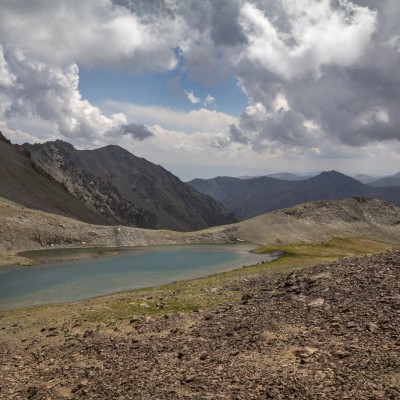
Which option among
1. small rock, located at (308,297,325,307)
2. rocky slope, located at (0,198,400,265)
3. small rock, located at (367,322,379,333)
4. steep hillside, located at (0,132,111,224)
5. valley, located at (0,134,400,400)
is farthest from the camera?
steep hillside, located at (0,132,111,224)

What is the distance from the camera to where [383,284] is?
90.3ft

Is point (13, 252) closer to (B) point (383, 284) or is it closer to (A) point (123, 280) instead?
(A) point (123, 280)

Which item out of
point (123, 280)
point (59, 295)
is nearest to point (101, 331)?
point (59, 295)

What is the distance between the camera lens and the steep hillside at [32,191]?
157625mm

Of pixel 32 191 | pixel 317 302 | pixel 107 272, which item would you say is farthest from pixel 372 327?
pixel 32 191

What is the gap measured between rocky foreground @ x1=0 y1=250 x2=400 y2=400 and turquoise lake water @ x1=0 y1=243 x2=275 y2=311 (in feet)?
76.2

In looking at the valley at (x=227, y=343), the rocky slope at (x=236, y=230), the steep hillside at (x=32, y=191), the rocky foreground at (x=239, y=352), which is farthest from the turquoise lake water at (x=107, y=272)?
the steep hillside at (x=32, y=191)

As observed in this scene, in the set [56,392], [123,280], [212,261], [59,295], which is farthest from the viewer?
[212,261]

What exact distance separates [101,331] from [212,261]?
2416 inches

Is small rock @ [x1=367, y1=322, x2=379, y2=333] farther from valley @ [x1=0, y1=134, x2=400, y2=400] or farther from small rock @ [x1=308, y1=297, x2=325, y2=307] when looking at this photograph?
small rock @ [x1=308, y1=297, x2=325, y2=307]

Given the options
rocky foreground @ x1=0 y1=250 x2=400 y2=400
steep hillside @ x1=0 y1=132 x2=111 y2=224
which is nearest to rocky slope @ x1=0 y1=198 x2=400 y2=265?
steep hillside @ x1=0 y1=132 x2=111 y2=224

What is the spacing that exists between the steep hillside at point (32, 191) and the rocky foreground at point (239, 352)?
139 metres

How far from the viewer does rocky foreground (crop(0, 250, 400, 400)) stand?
15891 mm

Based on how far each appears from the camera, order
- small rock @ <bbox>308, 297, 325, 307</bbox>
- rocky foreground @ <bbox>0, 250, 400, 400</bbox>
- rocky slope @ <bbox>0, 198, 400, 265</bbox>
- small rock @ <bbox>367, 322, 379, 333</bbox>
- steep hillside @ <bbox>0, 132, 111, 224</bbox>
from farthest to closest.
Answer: steep hillside @ <bbox>0, 132, 111, 224</bbox> < rocky slope @ <bbox>0, 198, 400, 265</bbox> < small rock @ <bbox>308, 297, 325, 307</bbox> < small rock @ <bbox>367, 322, 379, 333</bbox> < rocky foreground @ <bbox>0, 250, 400, 400</bbox>
